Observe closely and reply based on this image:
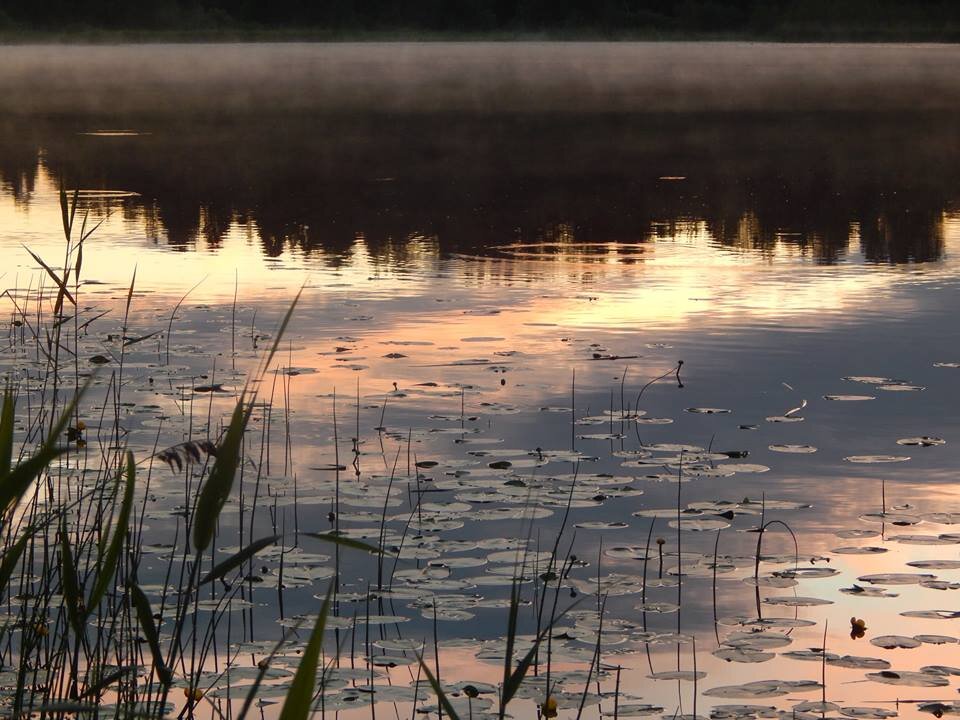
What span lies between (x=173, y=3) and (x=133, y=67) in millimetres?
37952

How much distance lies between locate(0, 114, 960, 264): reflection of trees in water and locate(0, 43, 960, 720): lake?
0.42ft

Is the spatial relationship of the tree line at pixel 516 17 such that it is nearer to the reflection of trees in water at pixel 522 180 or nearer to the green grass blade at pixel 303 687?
the reflection of trees in water at pixel 522 180

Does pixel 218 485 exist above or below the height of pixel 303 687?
above

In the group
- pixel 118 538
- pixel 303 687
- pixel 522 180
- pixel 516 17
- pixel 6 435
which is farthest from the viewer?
pixel 516 17

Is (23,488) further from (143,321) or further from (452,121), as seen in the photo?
(452,121)

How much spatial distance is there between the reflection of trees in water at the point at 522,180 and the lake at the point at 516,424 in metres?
0.13

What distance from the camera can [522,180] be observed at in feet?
73.4

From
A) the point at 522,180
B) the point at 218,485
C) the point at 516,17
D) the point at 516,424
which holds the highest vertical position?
the point at 516,17

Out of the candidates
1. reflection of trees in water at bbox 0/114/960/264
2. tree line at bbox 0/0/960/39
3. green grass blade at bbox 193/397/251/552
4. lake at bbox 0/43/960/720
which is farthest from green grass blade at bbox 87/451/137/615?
tree line at bbox 0/0/960/39

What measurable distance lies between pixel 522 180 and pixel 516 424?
14327 mm

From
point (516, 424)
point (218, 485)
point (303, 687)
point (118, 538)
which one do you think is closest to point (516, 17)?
point (516, 424)

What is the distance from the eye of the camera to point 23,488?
3219 mm

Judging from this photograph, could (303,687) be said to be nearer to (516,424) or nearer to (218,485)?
Answer: (218,485)

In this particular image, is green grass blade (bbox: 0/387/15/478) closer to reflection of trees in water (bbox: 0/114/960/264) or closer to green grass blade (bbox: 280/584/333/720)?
green grass blade (bbox: 280/584/333/720)
